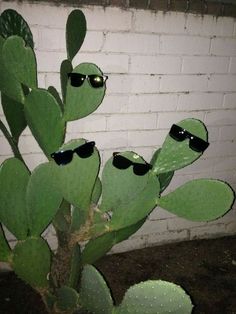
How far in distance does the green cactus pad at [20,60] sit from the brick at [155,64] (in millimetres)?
659

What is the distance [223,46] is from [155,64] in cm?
39

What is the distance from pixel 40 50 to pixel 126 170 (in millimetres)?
721

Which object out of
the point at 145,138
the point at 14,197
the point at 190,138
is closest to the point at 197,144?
the point at 190,138

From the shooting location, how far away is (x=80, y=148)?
34.8 inches

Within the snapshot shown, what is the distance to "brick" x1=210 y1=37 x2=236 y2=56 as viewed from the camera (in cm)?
169

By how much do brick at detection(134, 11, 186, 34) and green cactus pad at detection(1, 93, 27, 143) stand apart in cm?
66

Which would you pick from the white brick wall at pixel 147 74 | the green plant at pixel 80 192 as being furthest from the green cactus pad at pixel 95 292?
the white brick wall at pixel 147 74

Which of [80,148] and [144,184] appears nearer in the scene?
[80,148]

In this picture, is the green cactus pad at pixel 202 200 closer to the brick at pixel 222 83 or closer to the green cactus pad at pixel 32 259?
the green cactus pad at pixel 32 259

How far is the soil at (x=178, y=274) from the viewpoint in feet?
4.93

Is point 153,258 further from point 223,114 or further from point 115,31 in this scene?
point 115,31

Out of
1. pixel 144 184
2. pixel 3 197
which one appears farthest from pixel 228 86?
pixel 3 197

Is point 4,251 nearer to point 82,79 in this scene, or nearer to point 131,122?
point 82,79

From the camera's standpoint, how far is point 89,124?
1602mm
